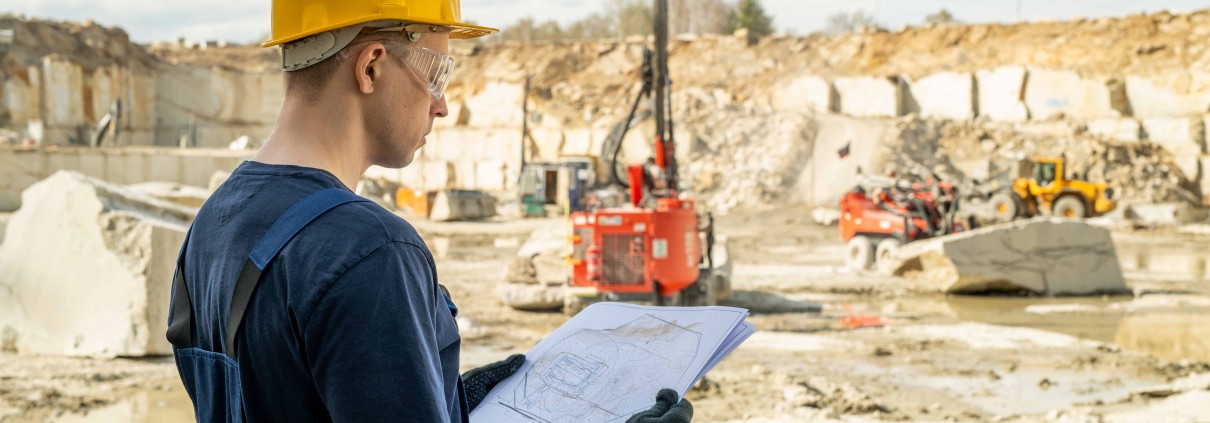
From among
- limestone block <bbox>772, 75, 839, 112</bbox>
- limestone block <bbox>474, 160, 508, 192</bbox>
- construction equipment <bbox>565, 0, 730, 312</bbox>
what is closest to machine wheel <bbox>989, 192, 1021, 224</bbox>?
construction equipment <bbox>565, 0, 730, 312</bbox>

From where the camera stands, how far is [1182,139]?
109 feet

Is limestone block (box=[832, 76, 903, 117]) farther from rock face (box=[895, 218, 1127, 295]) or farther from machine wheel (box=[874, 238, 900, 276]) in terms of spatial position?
rock face (box=[895, 218, 1127, 295])

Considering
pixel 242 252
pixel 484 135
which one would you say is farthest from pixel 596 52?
pixel 242 252

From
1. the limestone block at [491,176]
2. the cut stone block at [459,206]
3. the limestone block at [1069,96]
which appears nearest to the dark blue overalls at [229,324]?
the cut stone block at [459,206]

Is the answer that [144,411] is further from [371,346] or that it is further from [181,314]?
[371,346]

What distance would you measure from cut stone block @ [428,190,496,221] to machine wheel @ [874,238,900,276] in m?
14.8

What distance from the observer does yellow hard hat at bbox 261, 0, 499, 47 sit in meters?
1.41

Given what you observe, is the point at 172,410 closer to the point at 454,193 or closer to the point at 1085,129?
the point at 454,193

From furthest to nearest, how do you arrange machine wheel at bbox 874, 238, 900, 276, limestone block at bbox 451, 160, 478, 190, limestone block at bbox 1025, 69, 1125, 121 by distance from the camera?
limestone block at bbox 451, 160, 478, 190 → limestone block at bbox 1025, 69, 1125, 121 → machine wheel at bbox 874, 238, 900, 276

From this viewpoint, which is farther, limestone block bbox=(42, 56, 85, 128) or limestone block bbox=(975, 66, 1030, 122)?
limestone block bbox=(42, 56, 85, 128)

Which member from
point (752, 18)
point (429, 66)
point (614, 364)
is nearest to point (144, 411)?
point (614, 364)

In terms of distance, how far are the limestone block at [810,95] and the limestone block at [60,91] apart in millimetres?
26978

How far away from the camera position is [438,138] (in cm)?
4269

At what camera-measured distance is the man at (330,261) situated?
3.99 ft
